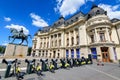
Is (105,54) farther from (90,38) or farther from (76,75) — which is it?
(76,75)

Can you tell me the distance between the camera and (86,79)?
21.3 ft

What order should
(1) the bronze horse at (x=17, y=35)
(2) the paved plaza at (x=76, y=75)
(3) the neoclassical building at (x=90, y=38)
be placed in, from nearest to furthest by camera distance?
(2) the paved plaza at (x=76, y=75) → (1) the bronze horse at (x=17, y=35) → (3) the neoclassical building at (x=90, y=38)

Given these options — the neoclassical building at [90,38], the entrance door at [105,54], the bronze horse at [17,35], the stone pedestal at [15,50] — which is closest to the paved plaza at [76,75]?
the stone pedestal at [15,50]

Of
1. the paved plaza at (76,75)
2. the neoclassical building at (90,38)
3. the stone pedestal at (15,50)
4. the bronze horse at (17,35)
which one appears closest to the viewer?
the paved plaza at (76,75)

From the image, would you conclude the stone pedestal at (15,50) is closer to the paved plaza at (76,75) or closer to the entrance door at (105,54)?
the paved plaza at (76,75)

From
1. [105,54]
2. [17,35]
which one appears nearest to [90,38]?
[105,54]

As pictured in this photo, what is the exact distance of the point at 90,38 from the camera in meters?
26.0

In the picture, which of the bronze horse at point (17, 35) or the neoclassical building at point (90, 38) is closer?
the bronze horse at point (17, 35)

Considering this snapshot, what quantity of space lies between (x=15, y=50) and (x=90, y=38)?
917 inches

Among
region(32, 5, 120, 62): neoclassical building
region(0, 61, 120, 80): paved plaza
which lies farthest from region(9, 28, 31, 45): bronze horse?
region(32, 5, 120, 62): neoclassical building

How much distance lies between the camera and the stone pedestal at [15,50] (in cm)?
1985

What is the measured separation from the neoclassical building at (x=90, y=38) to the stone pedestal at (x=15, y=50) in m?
16.2

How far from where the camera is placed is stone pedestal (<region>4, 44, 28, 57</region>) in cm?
1985

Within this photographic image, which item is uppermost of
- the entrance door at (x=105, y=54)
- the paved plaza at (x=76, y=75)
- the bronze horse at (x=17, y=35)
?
the bronze horse at (x=17, y=35)
